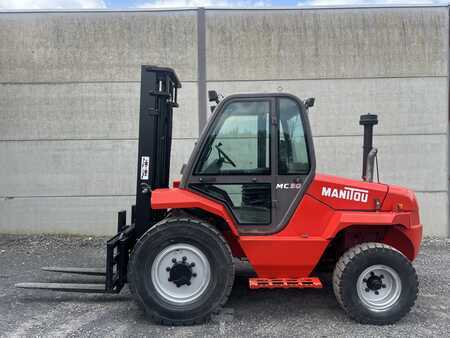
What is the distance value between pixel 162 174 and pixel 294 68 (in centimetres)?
404

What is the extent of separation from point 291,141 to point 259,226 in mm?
891

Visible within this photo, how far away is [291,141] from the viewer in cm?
445

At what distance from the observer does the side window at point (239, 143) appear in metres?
4.41

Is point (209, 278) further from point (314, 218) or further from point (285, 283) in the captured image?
point (314, 218)

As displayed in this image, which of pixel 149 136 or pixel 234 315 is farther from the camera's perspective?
pixel 149 136

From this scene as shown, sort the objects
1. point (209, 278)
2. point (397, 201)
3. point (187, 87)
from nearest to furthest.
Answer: point (209, 278)
point (397, 201)
point (187, 87)

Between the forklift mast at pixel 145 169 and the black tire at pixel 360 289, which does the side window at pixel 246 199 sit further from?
the black tire at pixel 360 289

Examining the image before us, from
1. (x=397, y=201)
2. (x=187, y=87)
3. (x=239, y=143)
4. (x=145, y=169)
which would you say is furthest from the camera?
(x=187, y=87)

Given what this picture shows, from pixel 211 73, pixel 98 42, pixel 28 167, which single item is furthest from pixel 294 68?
pixel 28 167

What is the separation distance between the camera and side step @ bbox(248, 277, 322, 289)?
4285 mm

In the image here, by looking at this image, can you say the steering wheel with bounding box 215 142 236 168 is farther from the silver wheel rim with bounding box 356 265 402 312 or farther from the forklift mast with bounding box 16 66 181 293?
the silver wheel rim with bounding box 356 265 402 312

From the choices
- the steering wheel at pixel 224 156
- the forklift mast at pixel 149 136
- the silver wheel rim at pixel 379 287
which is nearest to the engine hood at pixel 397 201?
the silver wheel rim at pixel 379 287

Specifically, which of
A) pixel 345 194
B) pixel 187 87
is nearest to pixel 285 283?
pixel 345 194

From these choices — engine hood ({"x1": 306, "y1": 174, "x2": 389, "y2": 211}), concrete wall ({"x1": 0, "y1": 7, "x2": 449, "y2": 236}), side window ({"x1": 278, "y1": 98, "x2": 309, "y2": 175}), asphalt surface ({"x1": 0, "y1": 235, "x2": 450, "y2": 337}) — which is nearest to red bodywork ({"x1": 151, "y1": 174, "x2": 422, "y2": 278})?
engine hood ({"x1": 306, "y1": 174, "x2": 389, "y2": 211})
